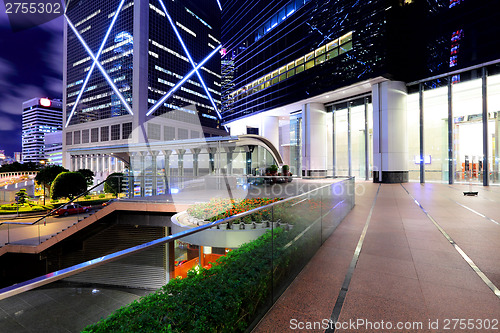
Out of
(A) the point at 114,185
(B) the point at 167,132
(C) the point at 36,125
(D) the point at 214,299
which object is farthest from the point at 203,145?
(C) the point at 36,125

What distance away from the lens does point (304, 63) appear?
97.7ft

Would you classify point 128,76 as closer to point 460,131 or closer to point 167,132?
point 167,132

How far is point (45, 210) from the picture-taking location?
28.9 m

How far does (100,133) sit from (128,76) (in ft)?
60.9

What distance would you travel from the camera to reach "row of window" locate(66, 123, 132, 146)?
6688cm

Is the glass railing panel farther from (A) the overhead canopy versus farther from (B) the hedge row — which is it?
(A) the overhead canopy

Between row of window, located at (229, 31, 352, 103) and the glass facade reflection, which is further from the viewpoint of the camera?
row of window, located at (229, 31, 352, 103)

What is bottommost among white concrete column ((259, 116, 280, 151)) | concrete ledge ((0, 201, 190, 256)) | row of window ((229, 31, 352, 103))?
concrete ledge ((0, 201, 190, 256))

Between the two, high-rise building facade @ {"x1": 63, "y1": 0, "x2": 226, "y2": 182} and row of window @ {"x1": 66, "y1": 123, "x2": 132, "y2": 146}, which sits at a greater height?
high-rise building facade @ {"x1": 63, "y1": 0, "x2": 226, "y2": 182}

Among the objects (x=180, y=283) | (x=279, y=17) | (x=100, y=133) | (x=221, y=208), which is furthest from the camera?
(x=100, y=133)

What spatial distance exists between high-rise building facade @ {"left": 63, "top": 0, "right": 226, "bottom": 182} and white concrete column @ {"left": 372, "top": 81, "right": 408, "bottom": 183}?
58435mm

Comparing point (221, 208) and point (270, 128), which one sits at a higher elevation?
point (270, 128)

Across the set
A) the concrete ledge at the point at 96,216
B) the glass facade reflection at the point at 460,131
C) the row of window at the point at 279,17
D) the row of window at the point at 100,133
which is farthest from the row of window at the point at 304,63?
the row of window at the point at 100,133

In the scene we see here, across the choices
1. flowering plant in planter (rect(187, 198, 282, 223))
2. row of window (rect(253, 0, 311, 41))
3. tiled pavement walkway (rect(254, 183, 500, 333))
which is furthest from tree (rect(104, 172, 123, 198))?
row of window (rect(253, 0, 311, 41))
